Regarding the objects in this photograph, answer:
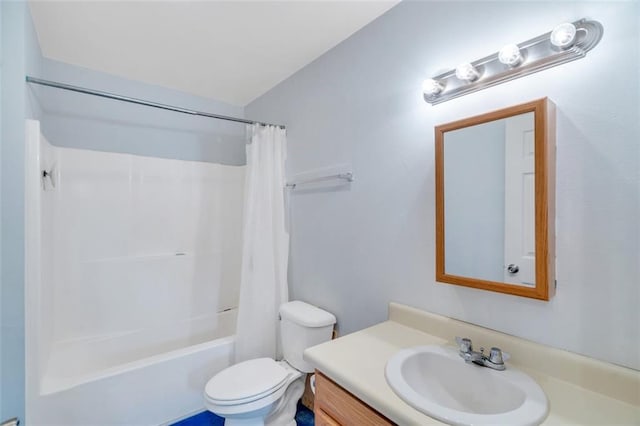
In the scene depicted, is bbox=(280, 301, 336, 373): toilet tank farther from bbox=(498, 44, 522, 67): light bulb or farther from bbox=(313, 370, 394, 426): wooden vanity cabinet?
bbox=(498, 44, 522, 67): light bulb

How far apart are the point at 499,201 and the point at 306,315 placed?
1.26 metres

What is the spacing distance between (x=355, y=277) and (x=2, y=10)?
2.11 metres

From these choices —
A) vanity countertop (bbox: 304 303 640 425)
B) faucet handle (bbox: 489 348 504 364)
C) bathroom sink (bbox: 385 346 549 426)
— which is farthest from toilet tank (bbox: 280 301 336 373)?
faucet handle (bbox: 489 348 504 364)

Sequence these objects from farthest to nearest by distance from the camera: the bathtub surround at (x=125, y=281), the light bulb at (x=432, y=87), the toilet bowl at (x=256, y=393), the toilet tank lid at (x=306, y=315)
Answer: the toilet tank lid at (x=306, y=315), the bathtub surround at (x=125, y=281), the toilet bowl at (x=256, y=393), the light bulb at (x=432, y=87)

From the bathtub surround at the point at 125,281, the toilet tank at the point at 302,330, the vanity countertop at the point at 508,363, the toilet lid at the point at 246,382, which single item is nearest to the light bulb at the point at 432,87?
the vanity countertop at the point at 508,363

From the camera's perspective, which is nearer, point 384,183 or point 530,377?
point 530,377

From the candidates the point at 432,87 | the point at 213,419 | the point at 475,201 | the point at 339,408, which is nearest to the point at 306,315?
the point at 339,408

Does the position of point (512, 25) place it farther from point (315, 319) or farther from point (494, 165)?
point (315, 319)

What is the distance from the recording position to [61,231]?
6.79 ft

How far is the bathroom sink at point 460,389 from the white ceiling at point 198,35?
1.68 metres

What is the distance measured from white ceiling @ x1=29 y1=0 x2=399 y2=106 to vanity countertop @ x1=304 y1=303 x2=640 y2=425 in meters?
1.62

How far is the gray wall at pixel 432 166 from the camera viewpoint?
869 millimetres

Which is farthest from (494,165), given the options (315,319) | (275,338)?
(275,338)

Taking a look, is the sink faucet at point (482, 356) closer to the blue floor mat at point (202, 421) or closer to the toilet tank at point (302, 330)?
the toilet tank at point (302, 330)
